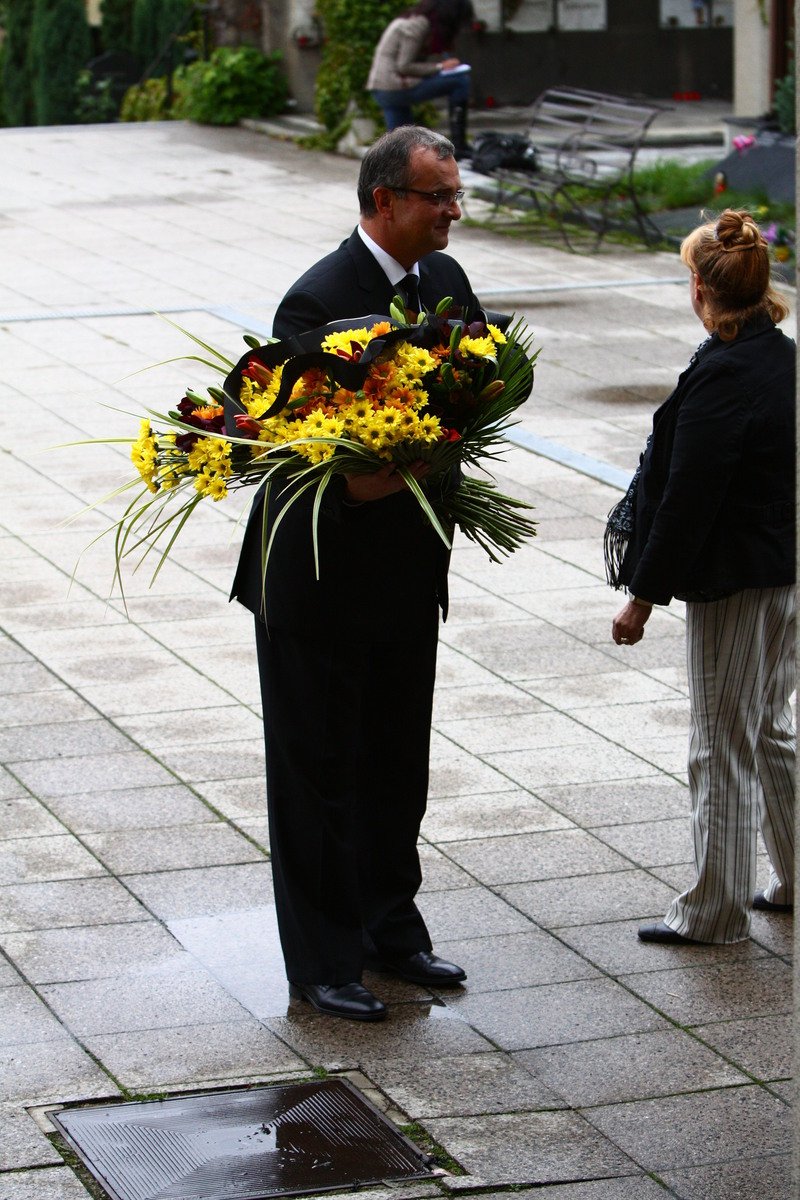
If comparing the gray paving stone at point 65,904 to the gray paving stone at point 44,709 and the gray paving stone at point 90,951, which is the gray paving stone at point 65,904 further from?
the gray paving stone at point 44,709

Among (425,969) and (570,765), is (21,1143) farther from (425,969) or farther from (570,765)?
(570,765)

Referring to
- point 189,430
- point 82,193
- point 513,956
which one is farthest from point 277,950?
point 82,193

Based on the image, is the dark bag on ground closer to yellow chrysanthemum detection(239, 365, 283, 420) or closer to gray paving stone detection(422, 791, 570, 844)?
gray paving stone detection(422, 791, 570, 844)

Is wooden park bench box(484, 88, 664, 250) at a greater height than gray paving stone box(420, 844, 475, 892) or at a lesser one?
greater

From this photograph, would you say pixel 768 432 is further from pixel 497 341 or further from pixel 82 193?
pixel 82 193

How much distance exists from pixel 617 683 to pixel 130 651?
1863mm

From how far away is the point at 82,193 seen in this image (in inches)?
789

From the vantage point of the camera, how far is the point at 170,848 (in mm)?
5449

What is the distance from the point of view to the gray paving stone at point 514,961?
4707mm

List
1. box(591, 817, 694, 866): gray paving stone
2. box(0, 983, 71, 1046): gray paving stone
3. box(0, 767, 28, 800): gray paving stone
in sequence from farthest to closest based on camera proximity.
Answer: box(0, 767, 28, 800): gray paving stone, box(591, 817, 694, 866): gray paving stone, box(0, 983, 71, 1046): gray paving stone

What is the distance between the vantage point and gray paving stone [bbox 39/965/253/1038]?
4.46 m

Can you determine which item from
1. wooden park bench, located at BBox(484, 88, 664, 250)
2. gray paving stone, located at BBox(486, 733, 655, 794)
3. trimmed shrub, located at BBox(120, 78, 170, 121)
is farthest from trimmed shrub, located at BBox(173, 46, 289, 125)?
gray paving stone, located at BBox(486, 733, 655, 794)

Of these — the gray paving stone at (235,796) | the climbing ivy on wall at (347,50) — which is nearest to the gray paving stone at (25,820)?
the gray paving stone at (235,796)

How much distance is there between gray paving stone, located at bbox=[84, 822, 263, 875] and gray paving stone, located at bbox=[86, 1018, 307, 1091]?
938 mm
